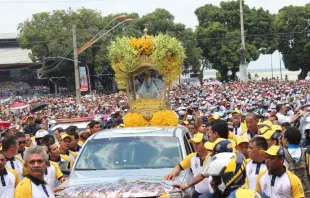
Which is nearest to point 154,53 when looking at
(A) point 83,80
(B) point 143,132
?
(B) point 143,132

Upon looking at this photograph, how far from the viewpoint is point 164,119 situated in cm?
1492

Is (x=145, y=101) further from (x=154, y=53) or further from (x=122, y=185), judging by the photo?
(x=122, y=185)

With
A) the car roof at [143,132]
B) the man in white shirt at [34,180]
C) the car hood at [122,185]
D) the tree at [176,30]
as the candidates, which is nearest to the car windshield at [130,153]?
the car roof at [143,132]

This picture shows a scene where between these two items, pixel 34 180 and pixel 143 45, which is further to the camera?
pixel 143 45

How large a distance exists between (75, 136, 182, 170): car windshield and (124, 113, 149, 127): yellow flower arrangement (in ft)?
20.0

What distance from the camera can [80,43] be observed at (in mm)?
65250

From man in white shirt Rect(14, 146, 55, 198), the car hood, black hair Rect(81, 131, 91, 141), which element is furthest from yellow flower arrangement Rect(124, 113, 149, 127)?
man in white shirt Rect(14, 146, 55, 198)

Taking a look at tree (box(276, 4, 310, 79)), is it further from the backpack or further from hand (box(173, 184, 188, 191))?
hand (box(173, 184, 188, 191))

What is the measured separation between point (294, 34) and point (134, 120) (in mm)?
65877

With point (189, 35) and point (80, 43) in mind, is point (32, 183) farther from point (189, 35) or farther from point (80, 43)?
point (189, 35)

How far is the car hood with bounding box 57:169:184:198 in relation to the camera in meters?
7.00

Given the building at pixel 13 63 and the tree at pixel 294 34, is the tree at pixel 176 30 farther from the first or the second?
the building at pixel 13 63

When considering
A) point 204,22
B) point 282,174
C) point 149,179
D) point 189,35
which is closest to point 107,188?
point 149,179

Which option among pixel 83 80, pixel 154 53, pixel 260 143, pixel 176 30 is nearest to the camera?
pixel 260 143
